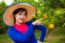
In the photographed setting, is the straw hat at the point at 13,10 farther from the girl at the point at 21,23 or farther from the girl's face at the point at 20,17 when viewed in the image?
the girl's face at the point at 20,17

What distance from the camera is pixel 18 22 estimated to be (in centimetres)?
462

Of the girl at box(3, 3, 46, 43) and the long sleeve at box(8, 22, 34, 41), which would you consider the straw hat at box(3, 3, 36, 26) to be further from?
the long sleeve at box(8, 22, 34, 41)

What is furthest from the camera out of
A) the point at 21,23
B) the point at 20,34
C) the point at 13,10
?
the point at 13,10

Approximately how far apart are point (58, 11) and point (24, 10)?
90.2 inches

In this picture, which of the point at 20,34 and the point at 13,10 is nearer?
the point at 20,34

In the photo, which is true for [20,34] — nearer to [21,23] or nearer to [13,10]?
[21,23]

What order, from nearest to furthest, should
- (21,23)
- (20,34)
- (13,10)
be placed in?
(20,34) → (21,23) → (13,10)

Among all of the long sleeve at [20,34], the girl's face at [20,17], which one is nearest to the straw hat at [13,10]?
the girl's face at [20,17]

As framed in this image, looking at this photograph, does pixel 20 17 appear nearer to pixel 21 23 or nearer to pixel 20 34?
pixel 21 23

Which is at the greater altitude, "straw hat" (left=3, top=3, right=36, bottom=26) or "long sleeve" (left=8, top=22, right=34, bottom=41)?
"straw hat" (left=3, top=3, right=36, bottom=26)

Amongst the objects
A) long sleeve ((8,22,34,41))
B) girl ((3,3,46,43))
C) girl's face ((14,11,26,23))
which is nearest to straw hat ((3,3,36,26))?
girl ((3,3,46,43))

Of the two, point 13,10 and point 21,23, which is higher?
point 13,10

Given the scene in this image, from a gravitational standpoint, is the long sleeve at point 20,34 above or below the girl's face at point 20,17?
below

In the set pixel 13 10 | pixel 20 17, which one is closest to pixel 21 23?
pixel 20 17
